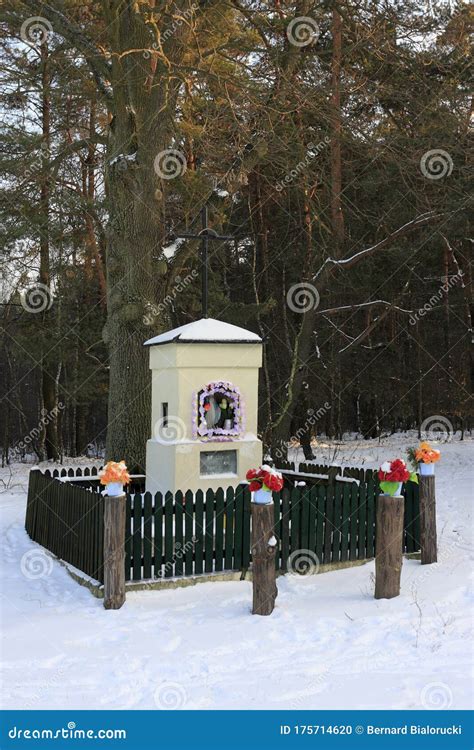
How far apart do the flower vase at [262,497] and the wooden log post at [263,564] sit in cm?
9

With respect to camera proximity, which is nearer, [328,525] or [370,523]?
[328,525]

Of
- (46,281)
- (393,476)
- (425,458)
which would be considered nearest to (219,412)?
(425,458)

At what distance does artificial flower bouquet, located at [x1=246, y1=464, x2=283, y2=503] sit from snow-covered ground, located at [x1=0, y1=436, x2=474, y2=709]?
105 centimetres

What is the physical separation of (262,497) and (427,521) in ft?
8.56

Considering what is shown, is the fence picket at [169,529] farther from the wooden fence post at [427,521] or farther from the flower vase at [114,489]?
the wooden fence post at [427,521]

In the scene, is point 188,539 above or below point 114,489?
below

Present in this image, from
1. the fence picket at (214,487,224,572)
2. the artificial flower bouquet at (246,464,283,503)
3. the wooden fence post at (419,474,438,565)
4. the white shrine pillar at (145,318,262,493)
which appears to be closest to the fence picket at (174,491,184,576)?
the fence picket at (214,487,224,572)

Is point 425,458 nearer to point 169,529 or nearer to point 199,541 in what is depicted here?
point 199,541

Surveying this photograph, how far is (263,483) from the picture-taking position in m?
6.36

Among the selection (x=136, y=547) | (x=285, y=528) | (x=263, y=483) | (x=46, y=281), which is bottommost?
(x=136, y=547)

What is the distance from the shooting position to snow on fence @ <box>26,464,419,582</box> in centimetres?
714

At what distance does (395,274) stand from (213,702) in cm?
2041

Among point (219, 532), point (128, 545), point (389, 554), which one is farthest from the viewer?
point (219, 532)

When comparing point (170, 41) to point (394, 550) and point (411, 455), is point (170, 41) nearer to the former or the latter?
point (411, 455)
